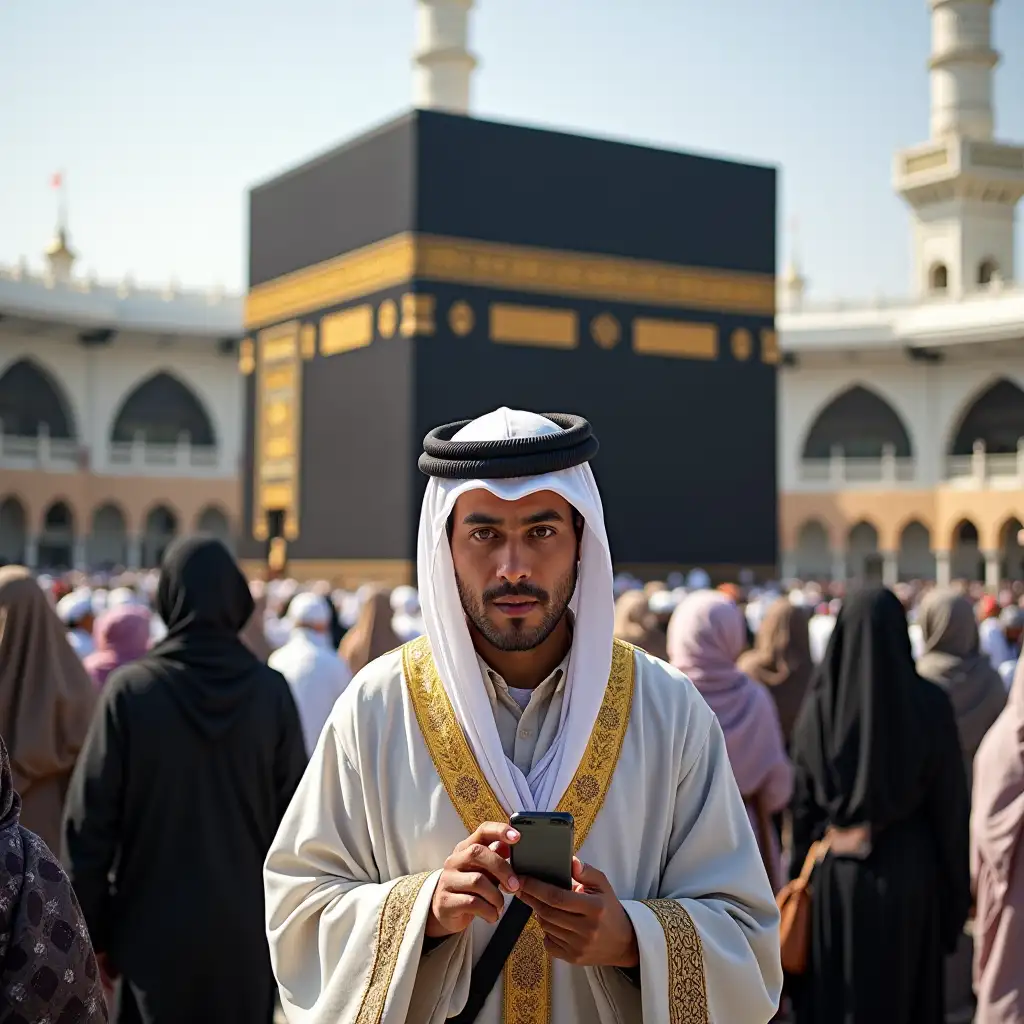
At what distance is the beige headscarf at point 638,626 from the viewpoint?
4047mm

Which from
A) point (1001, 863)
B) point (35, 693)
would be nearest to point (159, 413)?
point (35, 693)

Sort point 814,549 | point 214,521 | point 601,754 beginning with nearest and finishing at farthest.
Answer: point 601,754
point 814,549
point 214,521

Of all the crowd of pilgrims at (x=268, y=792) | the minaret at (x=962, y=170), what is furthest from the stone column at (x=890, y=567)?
the crowd of pilgrims at (x=268, y=792)

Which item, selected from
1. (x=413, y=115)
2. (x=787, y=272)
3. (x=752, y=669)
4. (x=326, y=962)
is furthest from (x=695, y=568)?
(x=787, y=272)

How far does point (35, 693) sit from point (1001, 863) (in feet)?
6.10

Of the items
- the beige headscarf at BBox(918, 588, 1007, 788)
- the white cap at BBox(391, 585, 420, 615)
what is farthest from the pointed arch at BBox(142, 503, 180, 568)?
the beige headscarf at BBox(918, 588, 1007, 788)

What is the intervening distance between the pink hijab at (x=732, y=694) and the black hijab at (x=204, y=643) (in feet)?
3.22

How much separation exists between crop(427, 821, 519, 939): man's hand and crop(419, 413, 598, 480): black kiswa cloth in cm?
37

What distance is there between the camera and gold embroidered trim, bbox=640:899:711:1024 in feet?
4.31

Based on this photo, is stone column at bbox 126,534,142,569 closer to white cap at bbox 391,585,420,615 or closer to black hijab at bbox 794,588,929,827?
white cap at bbox 391,585,420,615

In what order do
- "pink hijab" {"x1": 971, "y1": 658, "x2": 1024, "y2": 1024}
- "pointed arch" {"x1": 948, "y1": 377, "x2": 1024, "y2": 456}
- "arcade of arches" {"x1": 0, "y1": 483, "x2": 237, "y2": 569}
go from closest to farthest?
"pink hijab" {"x1": 971, "y1": 658, "x2": 1024, "y2": 1024}
"arcade of arches" {"x1": 0, "y1": 483, "x2": 237, "y2": 569}
"pointed arch" {"x1": 948, "y1": 377, "x2": 1024, "y2": 456}

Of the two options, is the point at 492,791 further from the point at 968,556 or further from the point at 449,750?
the point at 968,556

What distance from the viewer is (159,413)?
80.6 feet

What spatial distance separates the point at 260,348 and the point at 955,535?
13.6m
